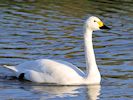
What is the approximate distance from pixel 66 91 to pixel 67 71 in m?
0.70

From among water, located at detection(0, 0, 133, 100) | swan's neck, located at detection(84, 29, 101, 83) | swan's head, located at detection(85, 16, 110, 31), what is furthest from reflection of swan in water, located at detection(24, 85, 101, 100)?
swan's head, located at detection(85, 16, 110, 31)

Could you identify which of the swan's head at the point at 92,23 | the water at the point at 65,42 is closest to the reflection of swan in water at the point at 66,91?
the water at the point at 65,42

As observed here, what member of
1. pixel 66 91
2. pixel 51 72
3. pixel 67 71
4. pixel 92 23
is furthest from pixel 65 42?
pixel 66 91

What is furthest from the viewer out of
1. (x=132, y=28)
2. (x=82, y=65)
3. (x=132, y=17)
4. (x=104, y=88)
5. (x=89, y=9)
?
(x=89, y=9)

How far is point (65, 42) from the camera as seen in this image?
18766 millimetres

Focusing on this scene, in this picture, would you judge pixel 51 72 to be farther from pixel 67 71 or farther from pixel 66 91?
pixel 66 91

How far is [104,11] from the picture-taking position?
81.8 ft

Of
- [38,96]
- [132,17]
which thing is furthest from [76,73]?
[132,17]

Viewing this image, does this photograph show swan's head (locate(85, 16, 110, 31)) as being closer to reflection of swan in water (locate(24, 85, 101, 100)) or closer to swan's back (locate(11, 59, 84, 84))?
swan's back (locate(11, 59, 84, 84))

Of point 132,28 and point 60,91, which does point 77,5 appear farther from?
point 60,91

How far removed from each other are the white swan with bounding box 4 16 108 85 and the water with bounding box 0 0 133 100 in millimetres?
216

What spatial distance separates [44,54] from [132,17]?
722cm

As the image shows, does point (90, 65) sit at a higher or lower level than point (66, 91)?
higher

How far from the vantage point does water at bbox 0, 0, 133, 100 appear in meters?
13.6
